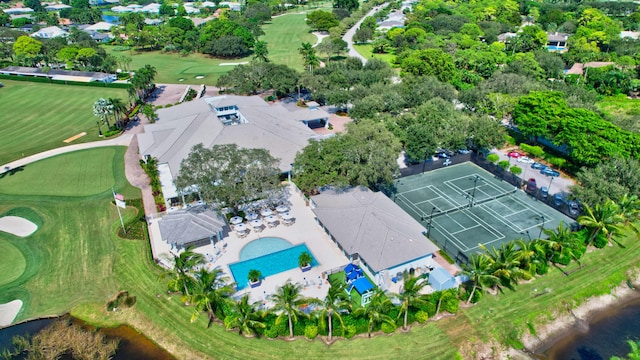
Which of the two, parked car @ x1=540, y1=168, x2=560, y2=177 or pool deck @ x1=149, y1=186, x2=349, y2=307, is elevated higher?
pool deck @ x1=149, y1=186, x2=349, y2=307

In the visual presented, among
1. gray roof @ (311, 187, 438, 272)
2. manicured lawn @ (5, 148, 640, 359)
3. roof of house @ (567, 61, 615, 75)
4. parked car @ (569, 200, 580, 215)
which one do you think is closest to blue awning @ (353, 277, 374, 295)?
→ gray roof @ (311, 187, 438, 272)

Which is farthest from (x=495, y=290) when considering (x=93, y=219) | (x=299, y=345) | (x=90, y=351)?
(x=93, y=219)

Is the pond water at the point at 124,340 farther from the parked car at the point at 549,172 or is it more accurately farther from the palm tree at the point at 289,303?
the parked car at the point at 549,172

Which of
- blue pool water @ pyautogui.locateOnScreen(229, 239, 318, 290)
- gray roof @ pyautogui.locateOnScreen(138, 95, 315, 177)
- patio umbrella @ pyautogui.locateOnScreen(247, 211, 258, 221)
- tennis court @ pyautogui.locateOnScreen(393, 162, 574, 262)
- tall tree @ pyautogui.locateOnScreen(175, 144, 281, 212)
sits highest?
tall tree @ pyautogui.locateOnScreen(175, 144, 281, 212)

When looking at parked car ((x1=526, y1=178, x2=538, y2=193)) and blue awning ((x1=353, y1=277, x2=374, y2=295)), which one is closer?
blue awning ((x1=353, y1=277, x2=374, y2=295))

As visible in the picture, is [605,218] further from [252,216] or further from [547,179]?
[252,216]

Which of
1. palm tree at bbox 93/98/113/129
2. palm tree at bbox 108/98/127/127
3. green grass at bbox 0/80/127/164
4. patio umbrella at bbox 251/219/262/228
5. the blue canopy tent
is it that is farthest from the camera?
palm tree at bbox 108/98/127/127

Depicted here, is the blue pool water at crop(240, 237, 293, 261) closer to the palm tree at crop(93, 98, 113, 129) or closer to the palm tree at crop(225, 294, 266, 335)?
the palm tree at crop(225, 294, 266, 335)

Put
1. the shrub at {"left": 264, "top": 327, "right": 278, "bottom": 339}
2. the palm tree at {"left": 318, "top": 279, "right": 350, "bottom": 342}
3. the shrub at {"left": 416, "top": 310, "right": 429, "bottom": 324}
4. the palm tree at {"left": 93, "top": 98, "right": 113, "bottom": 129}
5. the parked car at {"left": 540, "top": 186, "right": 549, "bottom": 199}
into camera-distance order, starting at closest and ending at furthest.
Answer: the palm tree at {"left": 318, "top": 279, "right": 350, "bottom": 342}, the shrub at {"left": 264, "top": 327, "right": 278, "bottom": 339}, the shrub at {"left": 416, "top": 310, "right": 429, "bottom": 324}, the parked car at {"left": 540, "top": 186, "right": 549, "bottom": 199}, the palm tree at {"left": 93, "top": 98, "right": 113, "bottom": 129}
